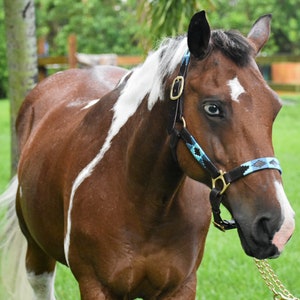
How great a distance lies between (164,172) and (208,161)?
402mm

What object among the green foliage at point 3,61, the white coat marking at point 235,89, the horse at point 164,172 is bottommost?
the green foliage at point 3,61

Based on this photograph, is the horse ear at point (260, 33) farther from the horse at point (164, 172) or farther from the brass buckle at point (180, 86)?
the brass buckle at point (180, 86)

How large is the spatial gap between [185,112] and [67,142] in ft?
3.38

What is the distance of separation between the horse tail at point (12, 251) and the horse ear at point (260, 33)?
217 centimetres

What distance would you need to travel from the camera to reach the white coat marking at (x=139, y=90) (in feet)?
9.77

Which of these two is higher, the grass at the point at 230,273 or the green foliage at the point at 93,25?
the grass at the point at 230,273


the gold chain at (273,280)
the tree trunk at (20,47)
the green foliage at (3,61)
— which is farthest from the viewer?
the green foliage at (3,61)

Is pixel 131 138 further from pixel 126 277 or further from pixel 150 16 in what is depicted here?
pixel 150 16

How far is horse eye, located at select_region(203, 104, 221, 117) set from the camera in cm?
268

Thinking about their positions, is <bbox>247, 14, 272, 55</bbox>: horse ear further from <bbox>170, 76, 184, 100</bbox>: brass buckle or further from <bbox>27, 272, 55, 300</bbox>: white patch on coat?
<bbox>27, 272, 55, 300</bbox>: white patch on coat

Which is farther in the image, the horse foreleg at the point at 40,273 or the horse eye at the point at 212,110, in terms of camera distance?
the horse foreleg at the point at 40,273

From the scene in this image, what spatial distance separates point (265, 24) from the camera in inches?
127

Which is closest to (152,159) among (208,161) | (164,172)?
(164,172)

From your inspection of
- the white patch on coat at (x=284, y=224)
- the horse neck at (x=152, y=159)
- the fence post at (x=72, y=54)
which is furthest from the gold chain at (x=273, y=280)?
the fence post at (x=72, y=54)
